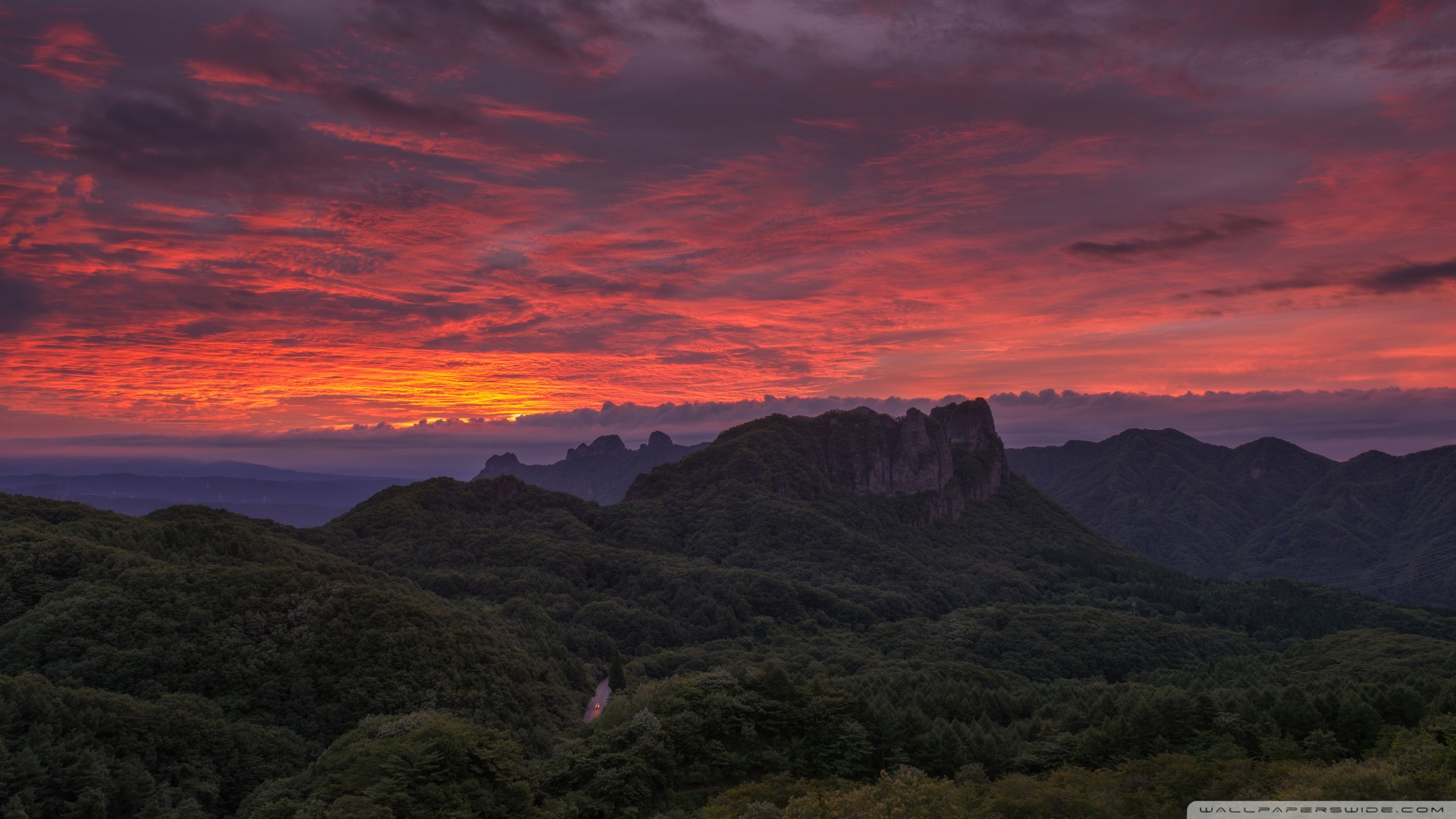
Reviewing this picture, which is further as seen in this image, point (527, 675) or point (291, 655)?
point (527, 675)

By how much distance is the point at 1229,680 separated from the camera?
121 metres

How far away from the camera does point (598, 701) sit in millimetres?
118562

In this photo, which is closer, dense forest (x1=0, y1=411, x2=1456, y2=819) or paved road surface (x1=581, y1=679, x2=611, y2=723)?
dense forest (x1=0, y1=411, x2=1456, y2=819)

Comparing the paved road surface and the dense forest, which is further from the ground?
the dense forest

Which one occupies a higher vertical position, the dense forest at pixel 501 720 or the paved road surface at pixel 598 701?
the dense forest at pixel 501 720

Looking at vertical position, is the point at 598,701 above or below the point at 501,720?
below

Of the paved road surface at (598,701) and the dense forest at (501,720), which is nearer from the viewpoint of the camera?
the dense forest at (501,720)

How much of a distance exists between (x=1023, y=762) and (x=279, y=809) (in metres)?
59.9

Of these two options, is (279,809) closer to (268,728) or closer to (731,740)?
(268,728)

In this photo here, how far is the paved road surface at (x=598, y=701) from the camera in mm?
107938

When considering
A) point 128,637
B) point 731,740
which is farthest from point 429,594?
point 731,740

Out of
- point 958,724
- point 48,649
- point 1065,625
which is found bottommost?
point 1065,625

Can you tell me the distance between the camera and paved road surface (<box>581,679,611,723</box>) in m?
108

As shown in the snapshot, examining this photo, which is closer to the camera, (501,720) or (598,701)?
(501,720)
